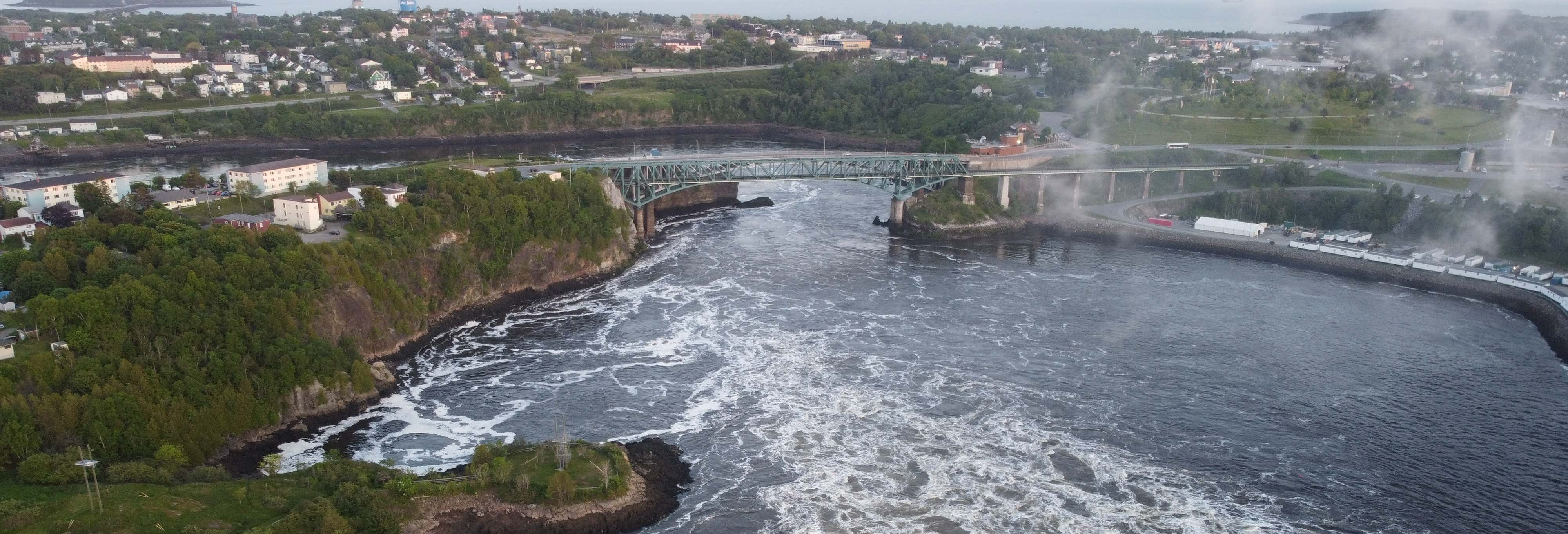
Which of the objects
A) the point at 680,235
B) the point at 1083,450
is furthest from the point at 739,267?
the point at 1083,450

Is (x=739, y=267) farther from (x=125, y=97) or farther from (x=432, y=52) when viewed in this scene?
(x=432, y=52)

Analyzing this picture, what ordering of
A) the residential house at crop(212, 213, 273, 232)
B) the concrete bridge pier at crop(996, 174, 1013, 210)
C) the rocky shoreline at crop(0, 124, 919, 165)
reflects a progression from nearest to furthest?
the residential house at crop(212, 213, 273, 232)
the concrete bridge pier at crop(996, 174, 1013, 210)
the rocky shoreline at crop(0, 124, 919, 165)

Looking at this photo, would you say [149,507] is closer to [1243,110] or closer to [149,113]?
[149,113]

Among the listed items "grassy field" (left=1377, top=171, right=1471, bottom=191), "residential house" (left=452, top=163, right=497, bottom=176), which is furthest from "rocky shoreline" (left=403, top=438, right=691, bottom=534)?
"grassy field" (left=1377, top=171, right=1471, bottom=191)

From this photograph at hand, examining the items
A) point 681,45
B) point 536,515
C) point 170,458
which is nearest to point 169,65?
point 681,45

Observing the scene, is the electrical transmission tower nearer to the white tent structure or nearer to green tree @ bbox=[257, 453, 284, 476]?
green tree @ bbox=[257, 453, 284, 476]

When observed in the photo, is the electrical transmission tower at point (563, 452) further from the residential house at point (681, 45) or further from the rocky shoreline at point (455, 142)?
the residential house at point (681, 45)
